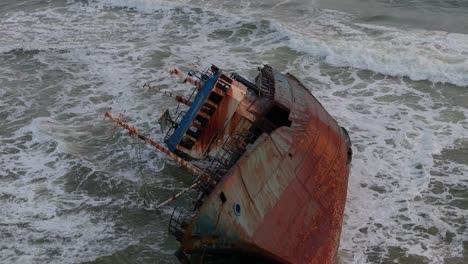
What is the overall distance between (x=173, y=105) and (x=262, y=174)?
373 inches

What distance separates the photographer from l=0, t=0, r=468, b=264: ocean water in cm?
1294

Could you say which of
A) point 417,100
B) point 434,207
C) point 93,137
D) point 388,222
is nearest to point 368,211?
point 388,222

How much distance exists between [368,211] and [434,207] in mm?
1863

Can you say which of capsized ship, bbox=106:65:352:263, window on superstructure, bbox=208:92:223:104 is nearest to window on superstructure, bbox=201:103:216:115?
capsized ship, bbox=106:65:352:263

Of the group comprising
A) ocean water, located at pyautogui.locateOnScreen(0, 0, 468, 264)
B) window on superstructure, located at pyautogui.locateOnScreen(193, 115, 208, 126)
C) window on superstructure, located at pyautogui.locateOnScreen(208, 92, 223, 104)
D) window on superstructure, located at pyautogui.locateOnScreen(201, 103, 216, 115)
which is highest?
window on superstructure, located at pyautogui.locateOnScreen(208, 92, 223, 104)

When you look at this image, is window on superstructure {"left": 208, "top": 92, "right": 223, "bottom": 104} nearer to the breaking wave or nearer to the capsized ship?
the capsized ship

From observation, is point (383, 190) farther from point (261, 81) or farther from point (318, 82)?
point (318, 82)

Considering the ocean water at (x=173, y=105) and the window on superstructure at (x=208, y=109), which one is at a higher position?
the window on superstructure at (x=208, y=109)

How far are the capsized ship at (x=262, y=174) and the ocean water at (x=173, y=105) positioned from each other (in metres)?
1.50

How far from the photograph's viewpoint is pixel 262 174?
10.7 m

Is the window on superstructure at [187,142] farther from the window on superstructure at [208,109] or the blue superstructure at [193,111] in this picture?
the window on superstructure at [208,109]

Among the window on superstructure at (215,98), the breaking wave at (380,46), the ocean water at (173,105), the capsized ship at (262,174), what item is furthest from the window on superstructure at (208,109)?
the breaking wave at (380,46)

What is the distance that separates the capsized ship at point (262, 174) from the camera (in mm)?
9938

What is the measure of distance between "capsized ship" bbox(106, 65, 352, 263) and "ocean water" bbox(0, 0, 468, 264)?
4.94ft
